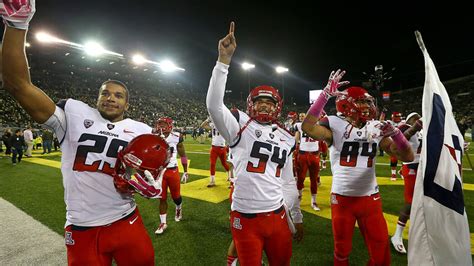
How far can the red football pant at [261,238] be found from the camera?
7.86ft

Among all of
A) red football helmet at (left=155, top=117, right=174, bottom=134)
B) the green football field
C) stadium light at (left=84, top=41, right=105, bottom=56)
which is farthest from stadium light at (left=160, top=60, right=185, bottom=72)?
red football helmet at (left=155, top=117, right=174, bottom=134)

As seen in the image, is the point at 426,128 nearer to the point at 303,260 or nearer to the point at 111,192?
the point at 111,192

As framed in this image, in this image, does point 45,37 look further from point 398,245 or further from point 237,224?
point 398,245

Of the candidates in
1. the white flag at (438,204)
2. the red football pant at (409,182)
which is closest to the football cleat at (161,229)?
the red football pant at (409,182)

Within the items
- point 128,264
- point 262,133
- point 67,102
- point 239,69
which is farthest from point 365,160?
point 239,69

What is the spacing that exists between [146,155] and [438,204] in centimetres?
183

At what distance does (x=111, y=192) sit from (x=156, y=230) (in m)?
3.29

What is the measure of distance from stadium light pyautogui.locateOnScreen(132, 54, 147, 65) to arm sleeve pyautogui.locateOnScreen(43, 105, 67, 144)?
41191 millimetres

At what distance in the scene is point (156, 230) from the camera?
5.21m

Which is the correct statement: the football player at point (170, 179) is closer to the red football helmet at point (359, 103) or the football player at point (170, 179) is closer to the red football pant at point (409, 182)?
the red football helmet at point (359, 103)

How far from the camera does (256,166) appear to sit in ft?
8.51

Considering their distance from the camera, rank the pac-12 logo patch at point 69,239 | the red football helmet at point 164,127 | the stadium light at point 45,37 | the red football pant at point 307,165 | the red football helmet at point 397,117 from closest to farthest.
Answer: the pac-12 logo patch at point 69,239 → the red football helmet at point 164,127 → the red football pant at point 307,165 → the red football helmet at point 397,117 → the stadium light at point 45,37

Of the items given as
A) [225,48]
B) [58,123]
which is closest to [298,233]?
[225,48]

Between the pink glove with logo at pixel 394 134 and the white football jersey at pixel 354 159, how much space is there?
10.8 inches
